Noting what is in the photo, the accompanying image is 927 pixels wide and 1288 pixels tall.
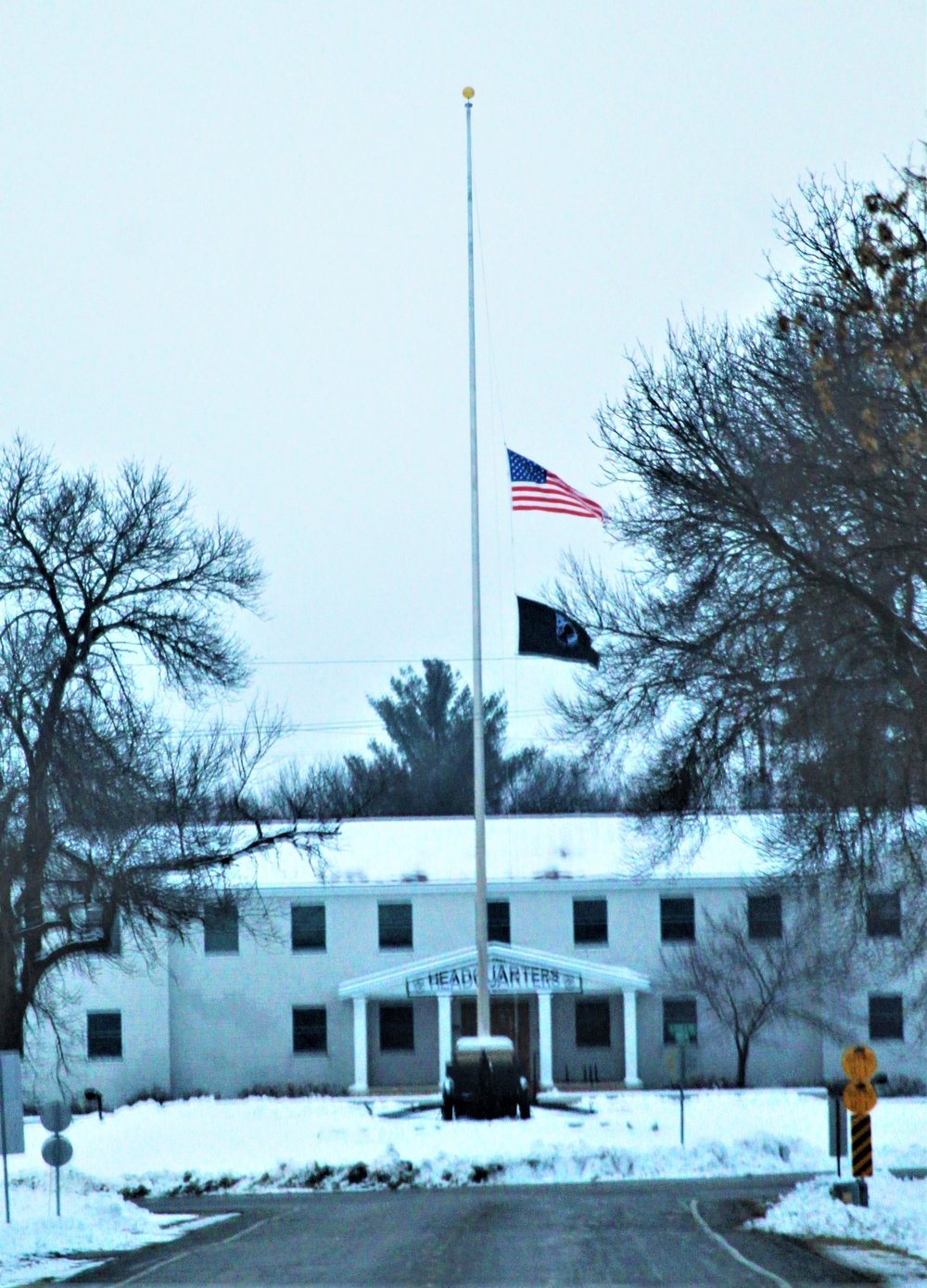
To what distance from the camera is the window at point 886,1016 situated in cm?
4706

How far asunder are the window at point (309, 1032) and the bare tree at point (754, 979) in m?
10.2

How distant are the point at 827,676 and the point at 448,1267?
6.85m

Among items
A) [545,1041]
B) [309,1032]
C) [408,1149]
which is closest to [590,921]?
[545,1041]

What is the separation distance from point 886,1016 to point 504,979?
35.9ft

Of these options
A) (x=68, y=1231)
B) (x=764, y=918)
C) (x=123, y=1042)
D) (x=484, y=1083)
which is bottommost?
(x=123, y=1042)

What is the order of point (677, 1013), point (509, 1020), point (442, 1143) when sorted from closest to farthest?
point (442, 1143) < point (677, 1013) < point (509, 1020)

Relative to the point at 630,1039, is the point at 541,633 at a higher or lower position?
higher

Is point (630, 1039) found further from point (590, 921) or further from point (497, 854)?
point (497, 854)

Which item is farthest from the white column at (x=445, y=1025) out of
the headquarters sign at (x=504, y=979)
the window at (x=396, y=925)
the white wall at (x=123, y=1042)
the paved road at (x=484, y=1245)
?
the paved road at (x=484, y=1245)

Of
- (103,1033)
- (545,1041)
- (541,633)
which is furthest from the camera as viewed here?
(103,1033)

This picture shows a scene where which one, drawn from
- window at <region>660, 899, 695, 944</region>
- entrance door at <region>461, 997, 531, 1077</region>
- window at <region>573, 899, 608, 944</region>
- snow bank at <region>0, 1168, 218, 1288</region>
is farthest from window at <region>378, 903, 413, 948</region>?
snow bank at <region>0, 1168, 218, 1288</region>

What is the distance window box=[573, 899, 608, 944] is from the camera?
48656mm

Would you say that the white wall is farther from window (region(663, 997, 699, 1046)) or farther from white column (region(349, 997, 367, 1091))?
window (region(663, 997, 699, 1046))

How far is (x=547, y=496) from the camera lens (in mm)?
28625
